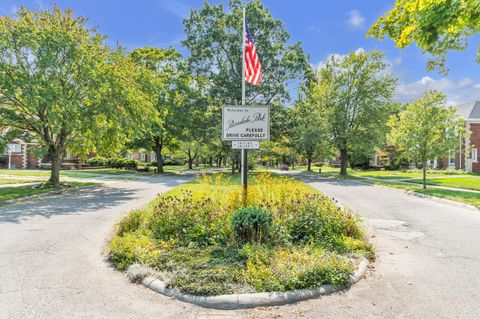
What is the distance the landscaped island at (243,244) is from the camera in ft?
14.9

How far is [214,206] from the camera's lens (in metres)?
7.34

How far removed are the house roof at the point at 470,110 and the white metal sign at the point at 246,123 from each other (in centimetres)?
3863

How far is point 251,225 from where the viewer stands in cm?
602

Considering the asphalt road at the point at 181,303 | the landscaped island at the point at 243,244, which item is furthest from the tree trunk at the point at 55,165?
the landscaped island at the point at 243,244

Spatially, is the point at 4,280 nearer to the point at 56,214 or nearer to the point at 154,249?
the point at 154,249

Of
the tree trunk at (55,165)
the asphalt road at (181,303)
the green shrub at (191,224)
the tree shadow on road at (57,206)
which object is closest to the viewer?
the asphalt road at (181,303)

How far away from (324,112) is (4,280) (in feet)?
89.9

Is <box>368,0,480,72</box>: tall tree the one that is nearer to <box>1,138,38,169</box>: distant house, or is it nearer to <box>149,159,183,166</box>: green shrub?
<box>1,138,38,169</box>: distant house

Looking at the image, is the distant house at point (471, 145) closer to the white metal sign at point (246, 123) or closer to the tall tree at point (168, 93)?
the tall tree at point (168, 93)

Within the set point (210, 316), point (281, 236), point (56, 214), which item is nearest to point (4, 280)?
point (210, 316)

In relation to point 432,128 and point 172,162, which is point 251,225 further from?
point 172,162

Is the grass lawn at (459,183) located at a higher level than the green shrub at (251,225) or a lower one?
lower

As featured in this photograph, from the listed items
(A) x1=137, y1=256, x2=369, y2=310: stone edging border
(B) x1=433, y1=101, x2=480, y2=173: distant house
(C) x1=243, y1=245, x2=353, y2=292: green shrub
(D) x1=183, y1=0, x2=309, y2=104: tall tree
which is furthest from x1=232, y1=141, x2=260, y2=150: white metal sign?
(B) x1=433, y1=101, x2=480, y2=173: distant house

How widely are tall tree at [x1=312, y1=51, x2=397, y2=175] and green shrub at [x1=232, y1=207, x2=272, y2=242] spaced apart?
77.7 ft
